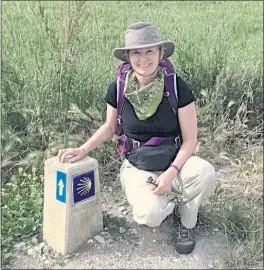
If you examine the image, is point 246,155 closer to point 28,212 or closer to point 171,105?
point 171,105

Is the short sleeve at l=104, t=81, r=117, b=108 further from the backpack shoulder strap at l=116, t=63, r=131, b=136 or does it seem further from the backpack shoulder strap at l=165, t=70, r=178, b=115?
the backpack shoulder strap at l=165, t=70, r=178, b=115

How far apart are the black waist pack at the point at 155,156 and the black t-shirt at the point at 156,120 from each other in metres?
0.07

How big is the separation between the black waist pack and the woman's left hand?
0.13 meters

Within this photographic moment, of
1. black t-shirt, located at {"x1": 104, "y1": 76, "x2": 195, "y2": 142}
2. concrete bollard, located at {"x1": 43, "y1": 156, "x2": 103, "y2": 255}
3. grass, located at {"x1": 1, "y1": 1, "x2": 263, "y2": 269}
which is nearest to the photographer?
concrete bollard, located at {"x1": 43, "y1": 156, "x2": 103, "y2": 255}

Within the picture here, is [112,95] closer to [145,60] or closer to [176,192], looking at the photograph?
[145,60]

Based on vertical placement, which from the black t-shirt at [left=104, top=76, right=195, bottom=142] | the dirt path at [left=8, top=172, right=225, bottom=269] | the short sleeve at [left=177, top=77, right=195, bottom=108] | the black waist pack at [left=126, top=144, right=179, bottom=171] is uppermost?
the short sleeve at [left=177, top=77, right=195, bottom=108]

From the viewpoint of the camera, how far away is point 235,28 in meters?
6.58

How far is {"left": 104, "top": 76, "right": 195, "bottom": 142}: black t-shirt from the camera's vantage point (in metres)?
2.94

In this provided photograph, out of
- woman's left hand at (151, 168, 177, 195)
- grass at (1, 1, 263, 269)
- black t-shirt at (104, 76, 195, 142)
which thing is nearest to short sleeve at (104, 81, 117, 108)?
black t-shirt at (104, 76, 195, 142)

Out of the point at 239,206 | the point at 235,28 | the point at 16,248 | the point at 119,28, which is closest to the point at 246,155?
the point at 239,206

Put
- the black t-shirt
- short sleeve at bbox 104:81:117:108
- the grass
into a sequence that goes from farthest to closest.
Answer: the grass, short sleeve at bbox 104:81:117:108, the black t-shirt

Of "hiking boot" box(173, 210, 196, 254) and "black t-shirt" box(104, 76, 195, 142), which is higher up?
"black t-shirt" box(104, 76, 195, 142)

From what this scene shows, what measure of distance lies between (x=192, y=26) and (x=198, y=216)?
253 centimetres

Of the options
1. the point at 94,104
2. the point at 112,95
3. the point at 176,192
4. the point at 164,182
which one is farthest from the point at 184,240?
the point at 94,104
